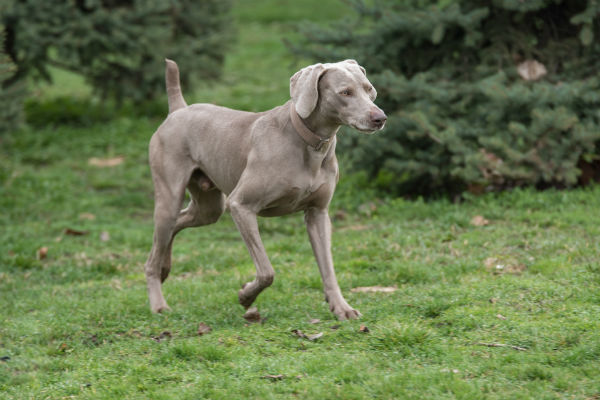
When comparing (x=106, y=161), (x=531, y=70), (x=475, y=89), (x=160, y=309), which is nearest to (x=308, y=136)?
(x=160, y=309)

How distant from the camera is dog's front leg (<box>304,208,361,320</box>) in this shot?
19.2 ft

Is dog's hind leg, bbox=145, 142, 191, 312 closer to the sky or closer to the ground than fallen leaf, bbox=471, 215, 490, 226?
closer to the sky

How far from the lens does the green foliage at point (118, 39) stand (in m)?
13.8

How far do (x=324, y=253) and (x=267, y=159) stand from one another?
87 cm

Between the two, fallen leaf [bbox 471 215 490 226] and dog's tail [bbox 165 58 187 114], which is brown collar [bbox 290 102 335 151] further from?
fallen leaf [bbox 471 215 490 226]

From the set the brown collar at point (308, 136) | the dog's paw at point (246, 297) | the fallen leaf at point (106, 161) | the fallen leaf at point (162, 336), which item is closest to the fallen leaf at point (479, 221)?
the brown collar at point (308, 136)

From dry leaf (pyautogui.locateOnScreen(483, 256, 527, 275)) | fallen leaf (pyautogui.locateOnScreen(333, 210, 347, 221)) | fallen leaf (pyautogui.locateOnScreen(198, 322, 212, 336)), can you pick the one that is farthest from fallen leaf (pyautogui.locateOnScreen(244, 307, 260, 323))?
fallen leaf (pyautogui.locateOnScreen(333, 210, 347, 221))

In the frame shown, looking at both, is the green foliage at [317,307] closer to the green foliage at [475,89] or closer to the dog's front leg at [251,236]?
the dog's front leg at [251,236]

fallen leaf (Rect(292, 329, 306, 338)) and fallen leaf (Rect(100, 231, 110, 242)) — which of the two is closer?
fallen leaf (Rect(292, 329, 306, 338))

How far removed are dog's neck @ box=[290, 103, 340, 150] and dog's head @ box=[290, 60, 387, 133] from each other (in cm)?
6

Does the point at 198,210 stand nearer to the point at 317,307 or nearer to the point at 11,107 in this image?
the point at 317,307

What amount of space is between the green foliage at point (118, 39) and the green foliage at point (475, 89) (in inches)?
189

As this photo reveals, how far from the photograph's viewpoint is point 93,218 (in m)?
10.5

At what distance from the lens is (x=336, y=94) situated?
546cm
